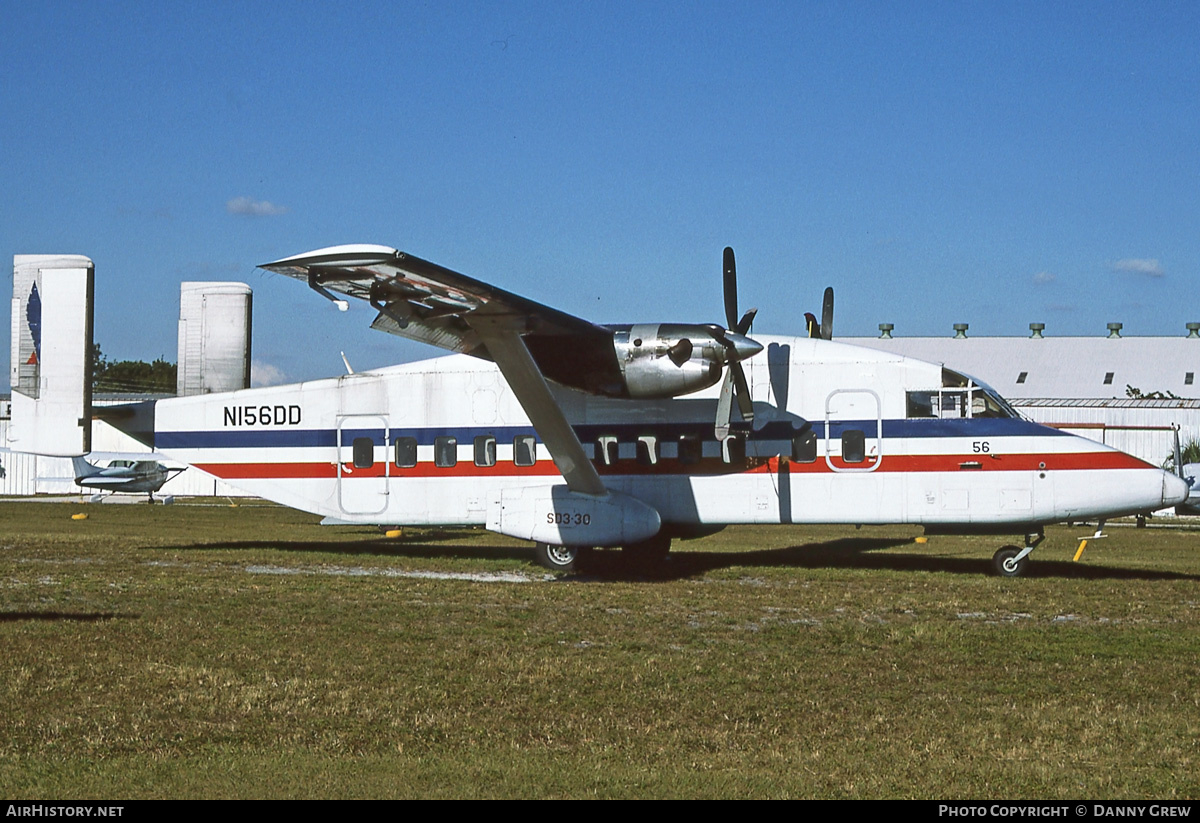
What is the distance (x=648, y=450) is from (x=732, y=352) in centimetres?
274

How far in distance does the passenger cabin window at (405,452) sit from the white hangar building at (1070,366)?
41.4 meters

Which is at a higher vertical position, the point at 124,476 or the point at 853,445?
the point at 853,445

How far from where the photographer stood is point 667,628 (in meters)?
12.9

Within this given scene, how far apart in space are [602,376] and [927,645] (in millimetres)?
7652

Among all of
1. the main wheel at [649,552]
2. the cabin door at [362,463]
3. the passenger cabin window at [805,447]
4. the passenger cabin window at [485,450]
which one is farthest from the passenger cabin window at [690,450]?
the cabin door at [362,463]

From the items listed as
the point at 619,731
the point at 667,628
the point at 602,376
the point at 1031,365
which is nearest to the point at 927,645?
the point at 667,628

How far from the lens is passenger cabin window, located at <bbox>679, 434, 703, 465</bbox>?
1895 cm

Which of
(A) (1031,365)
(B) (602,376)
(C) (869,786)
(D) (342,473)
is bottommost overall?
(C) (869,786)

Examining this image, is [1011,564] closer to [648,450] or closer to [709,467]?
[709,467]

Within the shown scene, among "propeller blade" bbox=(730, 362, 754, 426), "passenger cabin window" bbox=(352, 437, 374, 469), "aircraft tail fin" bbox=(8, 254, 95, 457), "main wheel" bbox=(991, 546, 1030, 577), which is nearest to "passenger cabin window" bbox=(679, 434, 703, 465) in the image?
"propeller blade" bbox=(730, 362, 754, 426)

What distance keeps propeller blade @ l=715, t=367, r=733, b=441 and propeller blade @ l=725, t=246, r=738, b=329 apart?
4.22 ft

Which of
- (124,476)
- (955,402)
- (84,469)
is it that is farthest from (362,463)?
(84,469)

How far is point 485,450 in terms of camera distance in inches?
788
